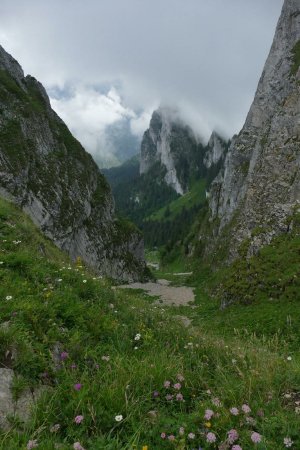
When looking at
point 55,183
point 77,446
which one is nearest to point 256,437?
point 77,446

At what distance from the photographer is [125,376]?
4891 millimetres

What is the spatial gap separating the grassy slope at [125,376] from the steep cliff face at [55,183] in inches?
1326

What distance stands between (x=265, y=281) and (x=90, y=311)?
18.9 meters

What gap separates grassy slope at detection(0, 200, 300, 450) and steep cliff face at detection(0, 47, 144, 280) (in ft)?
111

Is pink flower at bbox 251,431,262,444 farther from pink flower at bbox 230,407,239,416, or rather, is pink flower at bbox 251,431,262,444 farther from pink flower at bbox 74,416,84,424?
pink flower at bbox 74,416,84,424

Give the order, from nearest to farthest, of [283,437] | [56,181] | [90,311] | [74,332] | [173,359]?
[283,437], [173,359], [74,332], [90,311], [56,181]

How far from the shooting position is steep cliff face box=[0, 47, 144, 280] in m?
42.2

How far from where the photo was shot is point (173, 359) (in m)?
5.62

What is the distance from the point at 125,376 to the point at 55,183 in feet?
151

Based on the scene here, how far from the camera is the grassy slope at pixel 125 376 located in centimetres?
395

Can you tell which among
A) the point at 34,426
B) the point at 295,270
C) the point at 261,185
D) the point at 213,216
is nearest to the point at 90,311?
the point at 34,426

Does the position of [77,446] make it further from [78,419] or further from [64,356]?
[64,356]

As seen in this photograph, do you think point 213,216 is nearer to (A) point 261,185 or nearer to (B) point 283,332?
Result: (A) point 261,185

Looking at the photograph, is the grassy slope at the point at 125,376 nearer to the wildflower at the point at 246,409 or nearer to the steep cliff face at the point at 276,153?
the wildflower at the point at 246,409
